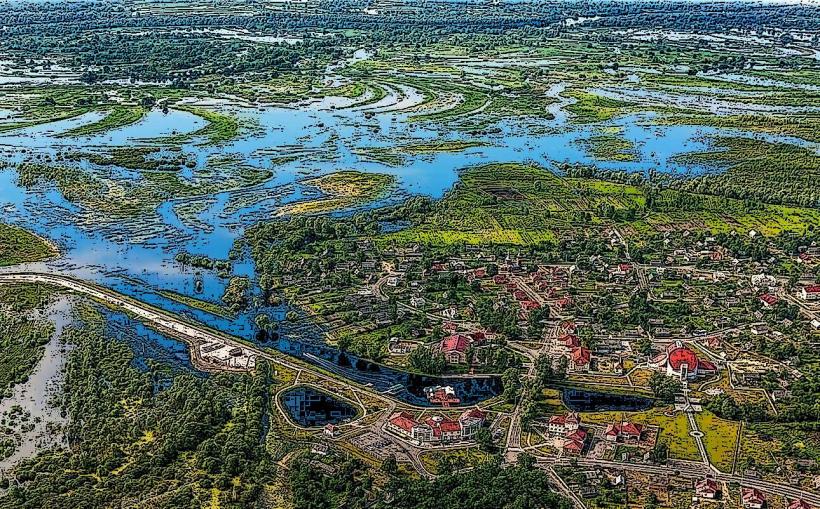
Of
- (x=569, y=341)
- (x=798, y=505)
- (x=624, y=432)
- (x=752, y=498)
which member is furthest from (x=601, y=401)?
(x=798, y=505)

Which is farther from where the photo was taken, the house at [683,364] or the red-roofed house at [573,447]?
the house at [683,364]

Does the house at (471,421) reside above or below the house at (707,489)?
below

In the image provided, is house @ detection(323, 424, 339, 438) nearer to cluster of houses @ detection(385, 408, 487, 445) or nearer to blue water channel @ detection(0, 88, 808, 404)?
cluster of houses @ detection(385, 408, 487, 445)

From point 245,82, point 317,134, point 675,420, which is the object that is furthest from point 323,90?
point 675,420

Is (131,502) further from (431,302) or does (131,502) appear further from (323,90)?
(323,90)

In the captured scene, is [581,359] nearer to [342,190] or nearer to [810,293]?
[810,293]

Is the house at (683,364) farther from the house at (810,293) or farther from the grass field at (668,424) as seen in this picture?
the house at (810,293)

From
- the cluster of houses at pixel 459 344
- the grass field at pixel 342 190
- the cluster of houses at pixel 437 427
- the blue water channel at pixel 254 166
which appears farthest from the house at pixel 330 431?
the grass field at pixel 342 190
